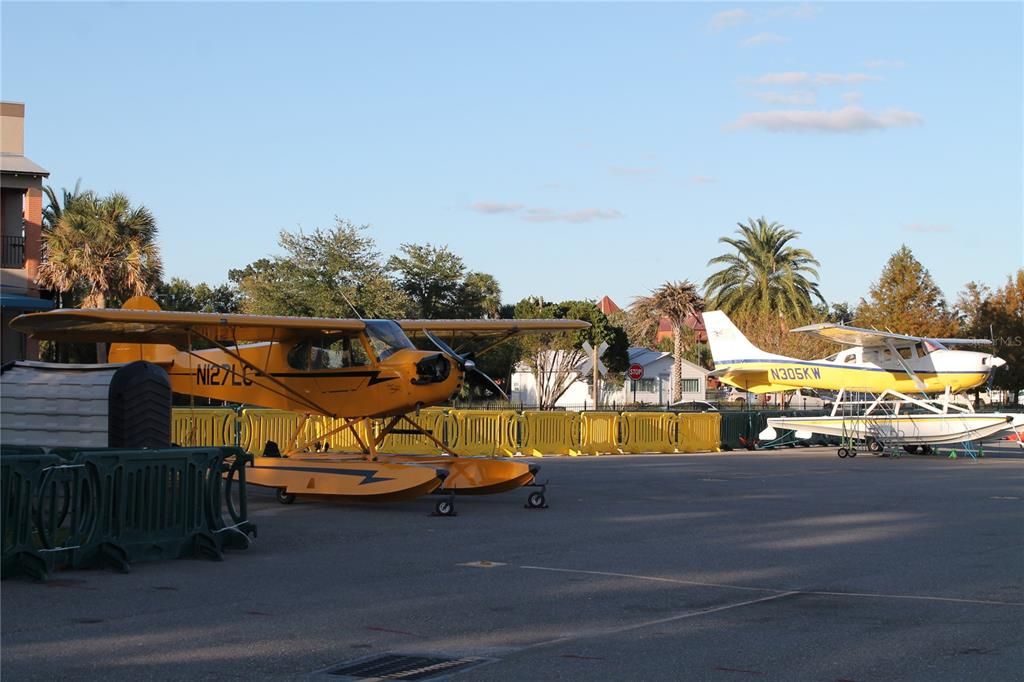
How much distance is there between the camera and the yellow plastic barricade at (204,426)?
25156 mm

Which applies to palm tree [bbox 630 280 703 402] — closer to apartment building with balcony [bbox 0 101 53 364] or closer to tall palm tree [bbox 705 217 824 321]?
tall palm tree [bbox 705 217 824 321]

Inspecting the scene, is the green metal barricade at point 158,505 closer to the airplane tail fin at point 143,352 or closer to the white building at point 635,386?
the airplane tail fin at point 143,352

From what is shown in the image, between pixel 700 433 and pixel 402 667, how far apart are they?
86.2ft

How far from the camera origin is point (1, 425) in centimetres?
1323

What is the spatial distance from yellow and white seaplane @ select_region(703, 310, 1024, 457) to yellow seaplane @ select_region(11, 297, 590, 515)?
16.3m

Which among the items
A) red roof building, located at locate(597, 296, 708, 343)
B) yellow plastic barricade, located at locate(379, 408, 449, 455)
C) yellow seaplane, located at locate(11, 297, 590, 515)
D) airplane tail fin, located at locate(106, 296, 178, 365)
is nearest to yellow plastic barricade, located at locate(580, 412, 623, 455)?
yellow plastic barricade, located at locate(379, 408, 449, 455)

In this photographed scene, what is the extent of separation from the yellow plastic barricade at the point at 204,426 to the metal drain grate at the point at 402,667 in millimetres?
19592

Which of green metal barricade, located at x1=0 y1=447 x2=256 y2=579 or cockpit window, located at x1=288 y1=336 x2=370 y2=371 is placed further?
cockpit window, located at x1=288 y1=336 x2=370 y2=371

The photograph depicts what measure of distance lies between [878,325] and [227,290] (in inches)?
1735

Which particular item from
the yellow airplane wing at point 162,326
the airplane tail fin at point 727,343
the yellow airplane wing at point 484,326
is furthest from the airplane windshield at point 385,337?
the airplane tail fin at point 727,343

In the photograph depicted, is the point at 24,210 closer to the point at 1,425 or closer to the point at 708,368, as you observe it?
the point at 1,425

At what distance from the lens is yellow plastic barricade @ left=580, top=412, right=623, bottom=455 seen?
28.8 metres

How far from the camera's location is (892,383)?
31.9 metres

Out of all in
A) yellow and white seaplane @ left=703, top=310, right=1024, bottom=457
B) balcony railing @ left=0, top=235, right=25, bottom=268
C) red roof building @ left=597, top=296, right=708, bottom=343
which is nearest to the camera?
yellow and white seaplane @ left=703, top=310, right=1024, bottom=457
